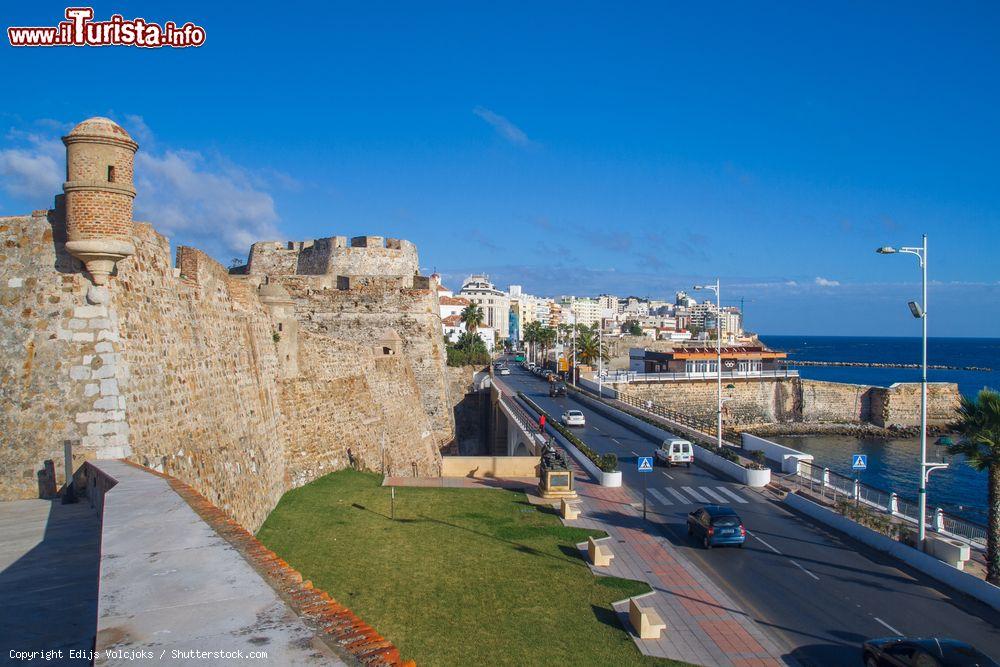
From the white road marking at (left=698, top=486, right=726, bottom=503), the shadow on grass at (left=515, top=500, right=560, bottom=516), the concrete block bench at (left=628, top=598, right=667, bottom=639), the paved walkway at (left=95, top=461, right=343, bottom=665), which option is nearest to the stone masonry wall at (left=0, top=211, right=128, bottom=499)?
the paved walkway at (left=95, top=461, right=343, bottom=665)

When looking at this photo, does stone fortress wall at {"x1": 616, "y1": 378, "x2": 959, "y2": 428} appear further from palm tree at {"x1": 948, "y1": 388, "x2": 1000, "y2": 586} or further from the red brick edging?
the red brick edging

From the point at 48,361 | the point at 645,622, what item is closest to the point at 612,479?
the point at 645,622

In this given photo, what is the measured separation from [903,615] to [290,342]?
17305 millimetres

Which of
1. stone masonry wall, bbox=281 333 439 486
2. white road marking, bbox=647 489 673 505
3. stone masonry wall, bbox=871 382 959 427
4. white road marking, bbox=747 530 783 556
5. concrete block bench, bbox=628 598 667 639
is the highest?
stone masonry wall, bbox=281 333 439 486

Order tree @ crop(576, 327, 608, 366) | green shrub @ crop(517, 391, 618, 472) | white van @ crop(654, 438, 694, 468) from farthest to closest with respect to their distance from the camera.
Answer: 1. tree @ crop(576, 327, 608, 366)
2. white van @ crop(654, 438, 694, 468)
3. green shrub @ crop(517, 391, 618, 472)

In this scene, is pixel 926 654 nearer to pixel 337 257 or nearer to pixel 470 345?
pixel 337 257

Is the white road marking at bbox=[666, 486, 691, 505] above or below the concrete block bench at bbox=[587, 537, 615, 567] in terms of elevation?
below

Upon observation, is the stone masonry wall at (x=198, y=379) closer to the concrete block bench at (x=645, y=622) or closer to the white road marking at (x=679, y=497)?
the concrete block bench at (x=645, y=622)

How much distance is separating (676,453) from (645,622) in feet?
60.6

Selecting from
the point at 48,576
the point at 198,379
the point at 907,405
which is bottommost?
the point at 907,405

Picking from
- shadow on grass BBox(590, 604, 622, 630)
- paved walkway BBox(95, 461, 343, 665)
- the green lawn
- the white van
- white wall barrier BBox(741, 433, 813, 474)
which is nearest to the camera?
paved walkway BBox(95, 461, 343, 665)

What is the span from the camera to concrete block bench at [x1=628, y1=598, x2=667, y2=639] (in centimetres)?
1193

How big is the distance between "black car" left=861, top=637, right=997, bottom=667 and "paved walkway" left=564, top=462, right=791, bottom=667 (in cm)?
154

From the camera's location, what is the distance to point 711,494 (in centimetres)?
2452
